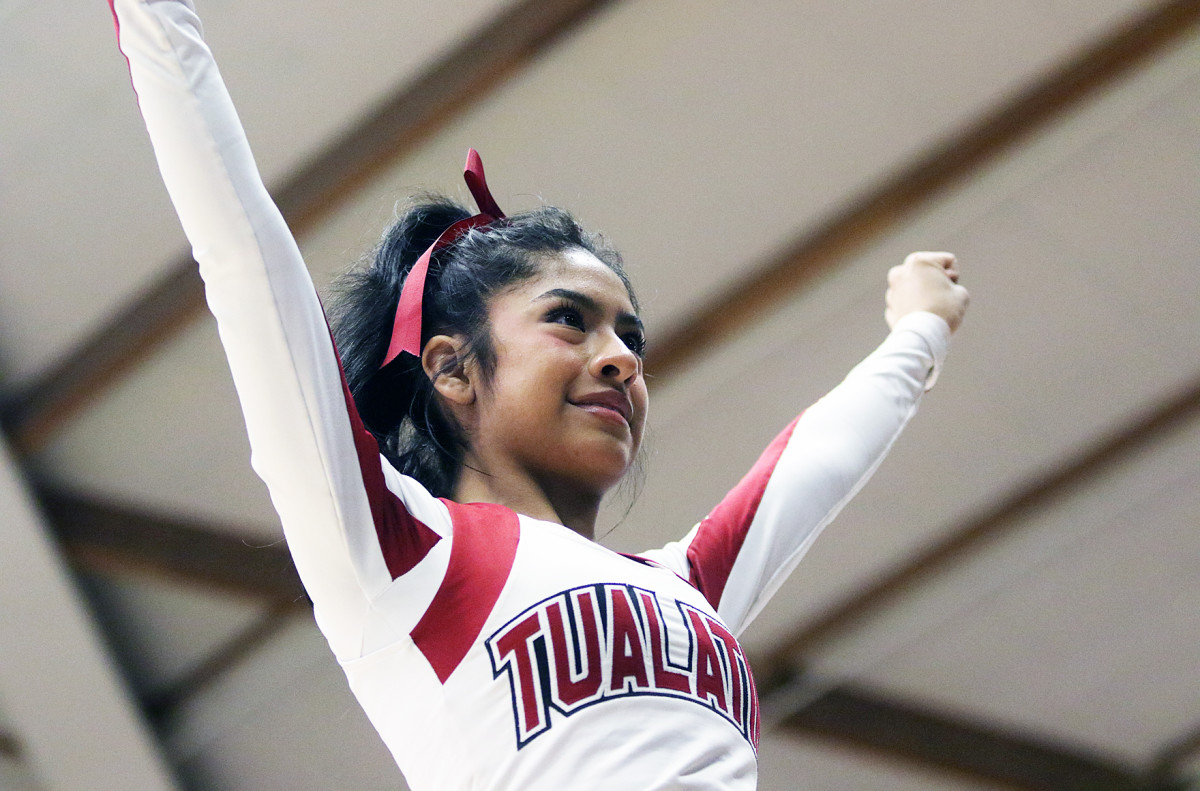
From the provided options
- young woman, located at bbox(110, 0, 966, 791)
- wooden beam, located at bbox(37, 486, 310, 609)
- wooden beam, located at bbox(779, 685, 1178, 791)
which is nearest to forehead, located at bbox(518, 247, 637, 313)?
young woman, located at bbox(110, 0, 966, 791)

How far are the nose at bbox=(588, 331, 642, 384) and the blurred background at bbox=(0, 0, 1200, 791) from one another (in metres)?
1.55

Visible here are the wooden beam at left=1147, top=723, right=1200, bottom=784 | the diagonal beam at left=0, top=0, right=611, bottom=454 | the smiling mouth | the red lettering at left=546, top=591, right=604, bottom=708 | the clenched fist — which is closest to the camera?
the red lettering at left=546, top=591, right=604, bottom=708

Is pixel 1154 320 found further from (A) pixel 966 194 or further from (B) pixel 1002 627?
(B) pixel 1002 627

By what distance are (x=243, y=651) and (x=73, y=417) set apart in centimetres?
85

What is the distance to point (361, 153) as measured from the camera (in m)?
2.93

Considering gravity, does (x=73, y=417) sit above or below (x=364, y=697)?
above

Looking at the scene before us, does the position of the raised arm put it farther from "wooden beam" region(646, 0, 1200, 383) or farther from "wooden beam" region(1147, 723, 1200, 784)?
"wooden beam" region(1147, 723, 1200, 784)

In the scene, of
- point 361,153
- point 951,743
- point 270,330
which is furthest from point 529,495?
point 951,743

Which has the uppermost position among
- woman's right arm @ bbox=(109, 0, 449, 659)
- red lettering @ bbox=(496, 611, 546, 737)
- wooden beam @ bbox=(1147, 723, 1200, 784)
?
wooden beam @ bbox=(1147, 723, 1200, 784)

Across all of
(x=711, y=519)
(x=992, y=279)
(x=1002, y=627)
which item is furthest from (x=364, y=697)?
(x=1002, y=627)

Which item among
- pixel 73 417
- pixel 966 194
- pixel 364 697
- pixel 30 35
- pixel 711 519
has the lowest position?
pixel 364 697

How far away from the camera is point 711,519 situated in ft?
4.83

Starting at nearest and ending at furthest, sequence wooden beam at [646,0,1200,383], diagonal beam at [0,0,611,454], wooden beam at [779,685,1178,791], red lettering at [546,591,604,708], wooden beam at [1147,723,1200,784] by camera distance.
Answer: red lettering at [546,591,604,708] → diagonal beam at [0,0,611,454] → wooden beam at [646,0,1200,383] → wooden beam at [779,685,1178,791] → wooden beam at [1147,723,1200,784]

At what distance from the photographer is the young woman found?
943 millimetres
